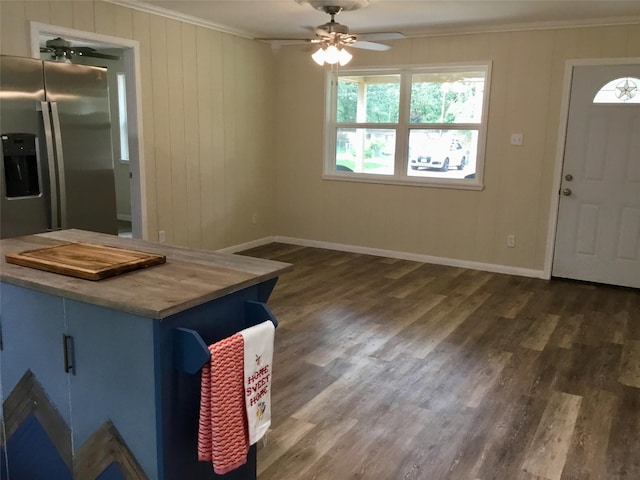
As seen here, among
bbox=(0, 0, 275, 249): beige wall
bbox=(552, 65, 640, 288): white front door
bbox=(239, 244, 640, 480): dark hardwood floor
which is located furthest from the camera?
bbox=(552, 65, 640, 288): white front door

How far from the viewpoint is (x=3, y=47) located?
12.1 ft

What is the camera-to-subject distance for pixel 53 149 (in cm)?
348

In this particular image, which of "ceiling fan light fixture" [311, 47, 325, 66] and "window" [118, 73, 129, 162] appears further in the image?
"window" [118, 73, 129, 162]

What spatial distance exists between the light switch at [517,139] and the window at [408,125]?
11.3 inches

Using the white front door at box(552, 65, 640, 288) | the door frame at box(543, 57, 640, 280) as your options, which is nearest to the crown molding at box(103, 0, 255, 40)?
the door frame at box(543, 57, 640, 280)

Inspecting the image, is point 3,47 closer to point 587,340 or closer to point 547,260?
point 587,340

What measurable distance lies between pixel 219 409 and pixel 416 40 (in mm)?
4913

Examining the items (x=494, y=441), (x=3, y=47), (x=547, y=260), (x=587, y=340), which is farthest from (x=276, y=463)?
→ (x=547, y=260)

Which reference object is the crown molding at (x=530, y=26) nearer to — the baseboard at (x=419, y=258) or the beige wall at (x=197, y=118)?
the beige wall at (x=197, y=118)

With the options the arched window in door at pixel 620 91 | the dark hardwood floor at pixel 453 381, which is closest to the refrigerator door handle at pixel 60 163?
the dark hardwood floor at pixel 453 381

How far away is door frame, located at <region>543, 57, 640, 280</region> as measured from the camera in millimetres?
4762

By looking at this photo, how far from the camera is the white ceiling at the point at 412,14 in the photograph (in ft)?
14.0

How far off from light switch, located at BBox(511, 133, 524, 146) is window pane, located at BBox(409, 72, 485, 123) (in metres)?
0.38

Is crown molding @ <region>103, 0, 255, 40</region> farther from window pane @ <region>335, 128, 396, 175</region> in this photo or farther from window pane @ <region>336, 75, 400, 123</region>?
Result: window pane @ <region>335, 128, 396, 175</region>
